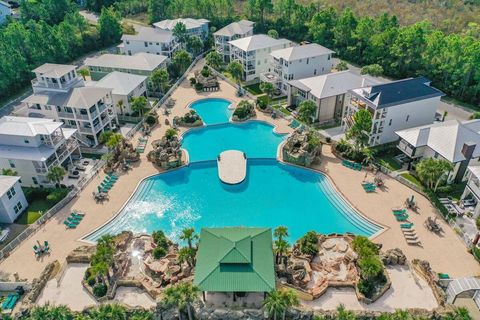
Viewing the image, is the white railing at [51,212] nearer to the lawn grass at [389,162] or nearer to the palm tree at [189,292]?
the palm tree at [189,292]

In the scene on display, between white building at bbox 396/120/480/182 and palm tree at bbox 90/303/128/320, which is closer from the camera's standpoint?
palm tree at bbox 90/303/128/320

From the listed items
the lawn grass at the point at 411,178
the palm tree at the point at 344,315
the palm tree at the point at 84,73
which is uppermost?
the palm tree at the point at 84,73

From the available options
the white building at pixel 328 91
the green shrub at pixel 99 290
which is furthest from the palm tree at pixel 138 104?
the green shrub at pixel 99 290

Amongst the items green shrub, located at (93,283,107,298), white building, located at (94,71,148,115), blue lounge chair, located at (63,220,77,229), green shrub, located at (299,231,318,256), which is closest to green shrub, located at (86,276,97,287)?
green shrub, located at (93,283,107,298)

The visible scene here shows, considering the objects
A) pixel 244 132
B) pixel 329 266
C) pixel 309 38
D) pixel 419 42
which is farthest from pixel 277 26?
pixel 329 266

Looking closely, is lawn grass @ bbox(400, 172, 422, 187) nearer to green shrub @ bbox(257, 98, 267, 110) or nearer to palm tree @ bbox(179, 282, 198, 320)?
green shrub @ bbox(257, 98, 267, 110)

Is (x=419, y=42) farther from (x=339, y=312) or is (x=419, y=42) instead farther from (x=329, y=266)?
(x=339, y=312)
